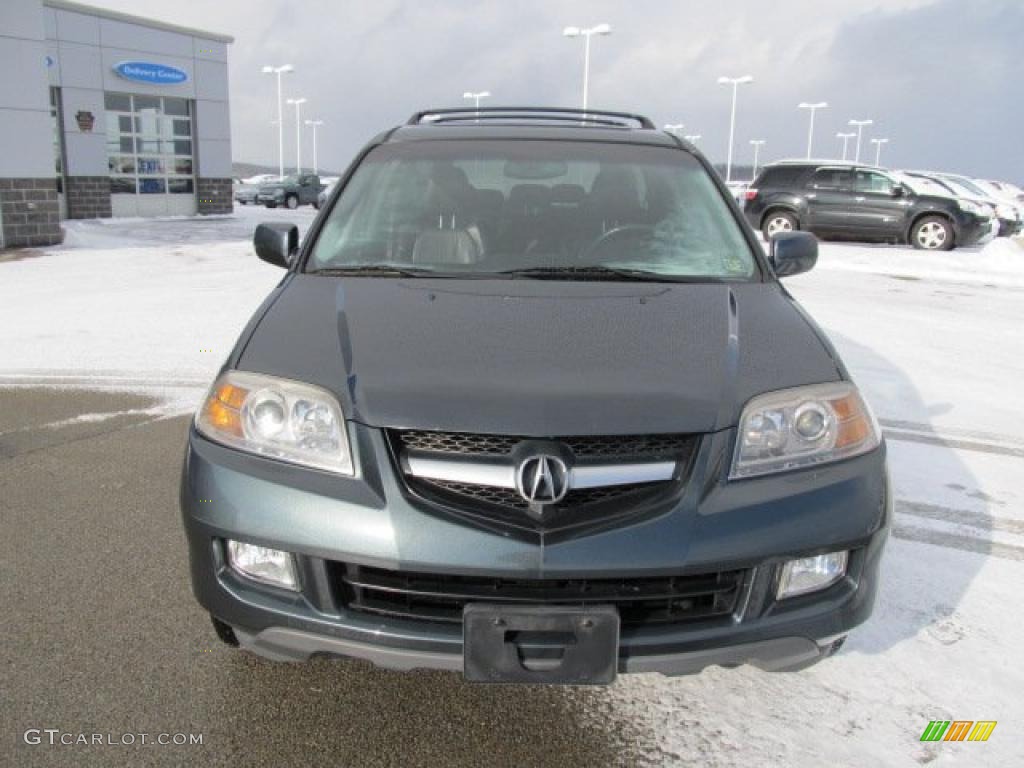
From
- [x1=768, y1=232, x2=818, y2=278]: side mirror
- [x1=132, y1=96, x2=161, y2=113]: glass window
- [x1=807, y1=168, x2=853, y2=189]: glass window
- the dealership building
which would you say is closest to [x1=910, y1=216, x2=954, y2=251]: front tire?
[x1=807, y1=168, x2=853, y2=189]: glass window

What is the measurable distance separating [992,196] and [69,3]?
2666cm

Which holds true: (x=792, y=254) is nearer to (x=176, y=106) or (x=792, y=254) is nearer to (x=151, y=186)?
(x=151, y=186)

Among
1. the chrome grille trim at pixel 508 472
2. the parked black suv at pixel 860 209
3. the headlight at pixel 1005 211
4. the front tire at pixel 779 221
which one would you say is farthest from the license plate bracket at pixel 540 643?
the headlight at pixel 1005 211

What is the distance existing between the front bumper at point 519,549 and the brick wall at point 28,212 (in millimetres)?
14493

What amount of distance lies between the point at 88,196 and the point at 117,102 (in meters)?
2.86

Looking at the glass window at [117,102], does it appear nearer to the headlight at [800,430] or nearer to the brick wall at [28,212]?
the brick wall at [28,212]

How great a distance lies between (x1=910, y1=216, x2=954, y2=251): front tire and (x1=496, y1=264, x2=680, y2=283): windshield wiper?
18.5 metres

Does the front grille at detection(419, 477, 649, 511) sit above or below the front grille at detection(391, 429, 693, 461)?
below

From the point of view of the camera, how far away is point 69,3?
22016mm

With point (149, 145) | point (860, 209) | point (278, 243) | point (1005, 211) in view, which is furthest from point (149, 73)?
point (1005, 211)

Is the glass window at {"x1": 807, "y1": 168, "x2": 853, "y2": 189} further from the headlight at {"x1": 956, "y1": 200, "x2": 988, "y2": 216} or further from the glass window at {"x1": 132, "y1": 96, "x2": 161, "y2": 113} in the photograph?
the glass window at {"x1": 132, "y1": 96, "x2": 161, "y2": 113}

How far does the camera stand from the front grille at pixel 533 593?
209cm

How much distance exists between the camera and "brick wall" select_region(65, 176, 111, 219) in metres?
22.5

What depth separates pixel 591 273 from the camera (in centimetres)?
307
